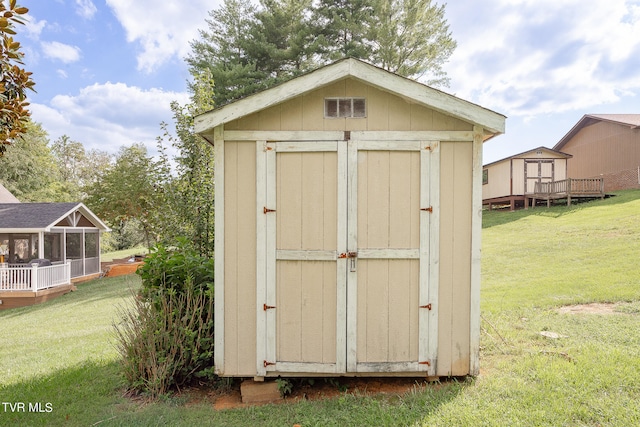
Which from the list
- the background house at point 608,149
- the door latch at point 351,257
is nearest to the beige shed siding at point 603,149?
the background house at point 608,149

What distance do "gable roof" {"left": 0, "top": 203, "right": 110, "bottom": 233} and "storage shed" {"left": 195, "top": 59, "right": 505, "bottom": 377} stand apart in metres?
13.2

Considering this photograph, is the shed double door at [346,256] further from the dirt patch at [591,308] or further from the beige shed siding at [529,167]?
the beige shed siding at [529,167]

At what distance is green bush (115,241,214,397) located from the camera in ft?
11.7

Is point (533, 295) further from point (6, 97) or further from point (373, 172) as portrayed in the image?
point (6, 97)

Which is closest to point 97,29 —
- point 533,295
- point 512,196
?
point 533,295

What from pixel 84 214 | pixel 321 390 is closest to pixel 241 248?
pixel 321 390

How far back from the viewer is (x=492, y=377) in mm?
3457

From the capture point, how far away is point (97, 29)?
1023 cm

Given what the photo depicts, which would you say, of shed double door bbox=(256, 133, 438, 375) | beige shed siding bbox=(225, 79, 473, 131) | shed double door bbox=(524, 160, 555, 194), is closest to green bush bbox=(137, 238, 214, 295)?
shed double door bbox=(256, 133, 438, 375)

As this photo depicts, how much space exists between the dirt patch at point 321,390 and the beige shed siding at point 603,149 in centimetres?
2127

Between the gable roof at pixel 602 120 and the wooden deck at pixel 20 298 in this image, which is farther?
the gable roof at pixel 602 120

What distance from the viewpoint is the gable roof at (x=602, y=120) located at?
62.1 feet

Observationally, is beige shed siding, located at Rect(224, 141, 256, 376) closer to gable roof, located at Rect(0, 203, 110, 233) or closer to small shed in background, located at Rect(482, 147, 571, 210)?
gable roof, located at Rect(0, 203, 110, 233)

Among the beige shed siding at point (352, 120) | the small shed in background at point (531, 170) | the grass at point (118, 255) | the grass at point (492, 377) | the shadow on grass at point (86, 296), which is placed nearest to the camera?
the grass at point (492, 377)
